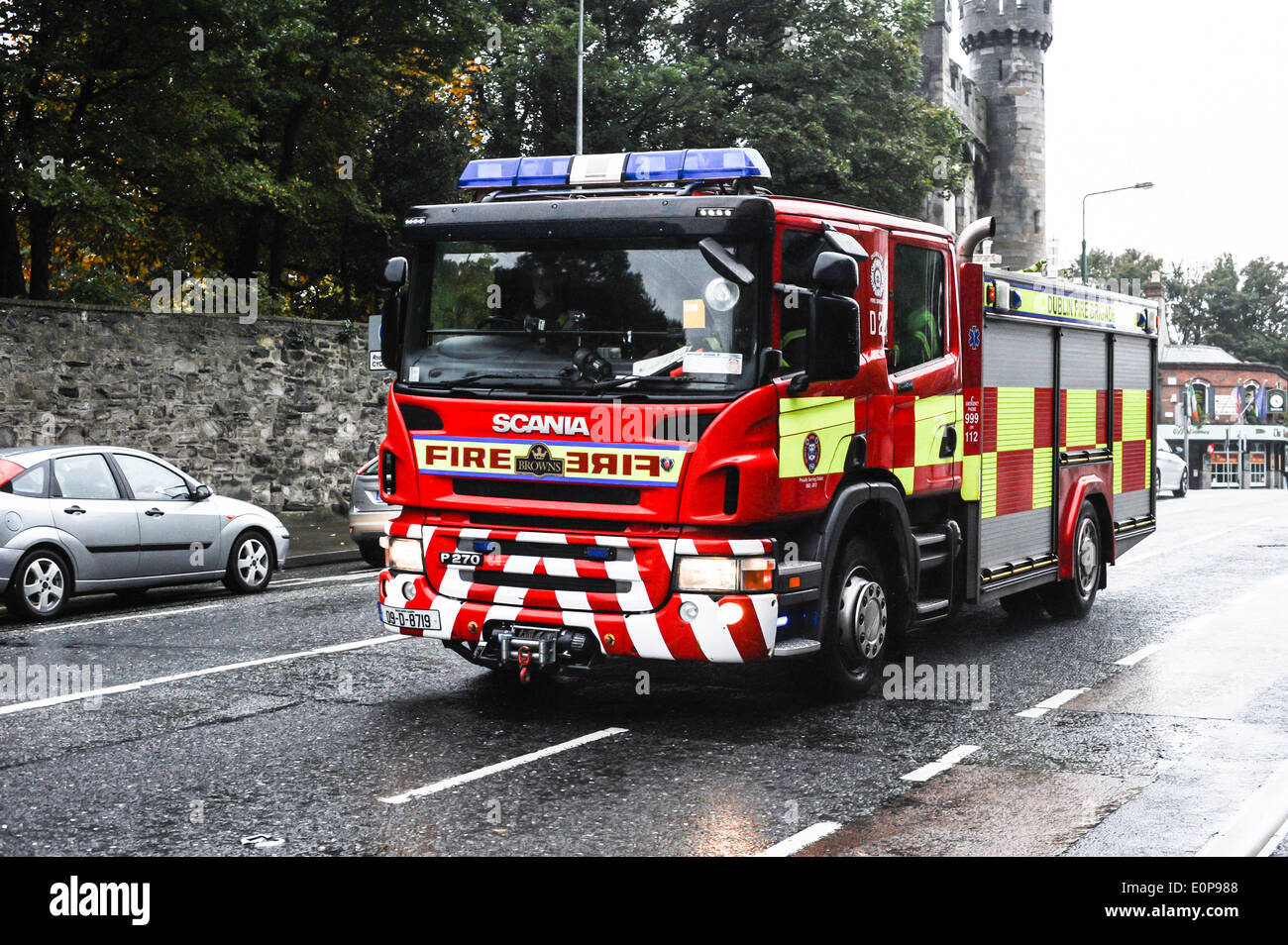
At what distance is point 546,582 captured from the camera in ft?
24.1

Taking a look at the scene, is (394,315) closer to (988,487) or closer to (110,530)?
(988,487)

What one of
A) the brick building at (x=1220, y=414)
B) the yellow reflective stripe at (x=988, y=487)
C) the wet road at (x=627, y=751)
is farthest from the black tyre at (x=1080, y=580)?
the brick building at (x=1220, y=414)

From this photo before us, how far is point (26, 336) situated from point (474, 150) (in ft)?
46.2

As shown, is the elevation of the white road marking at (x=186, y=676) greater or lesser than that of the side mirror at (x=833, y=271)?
lesser

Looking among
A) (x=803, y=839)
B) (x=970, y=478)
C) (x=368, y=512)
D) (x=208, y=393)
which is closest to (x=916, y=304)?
(x=970, y=478)

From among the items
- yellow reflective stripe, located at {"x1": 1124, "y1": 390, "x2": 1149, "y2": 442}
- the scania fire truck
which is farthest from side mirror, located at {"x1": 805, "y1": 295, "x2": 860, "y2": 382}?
yellow reflective stripe, located at {"x1": 1124, "y1": 390, "x2": 1149, "y2": 442}

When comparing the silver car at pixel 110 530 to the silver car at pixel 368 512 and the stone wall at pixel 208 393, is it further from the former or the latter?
the stone wall at pixel 208 393

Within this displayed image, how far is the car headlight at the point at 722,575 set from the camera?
6.98m

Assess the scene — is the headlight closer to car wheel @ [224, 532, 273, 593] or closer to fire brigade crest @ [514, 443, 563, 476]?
fire brigade crest @ [514, 443, 563, 476]

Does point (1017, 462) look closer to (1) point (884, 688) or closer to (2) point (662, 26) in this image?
(1) point (884, 688)

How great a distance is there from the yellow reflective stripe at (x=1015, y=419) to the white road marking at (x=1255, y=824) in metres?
3.93

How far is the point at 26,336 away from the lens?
17906 millimetres

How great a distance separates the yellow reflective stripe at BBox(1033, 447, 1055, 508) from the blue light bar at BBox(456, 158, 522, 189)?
4651mm
